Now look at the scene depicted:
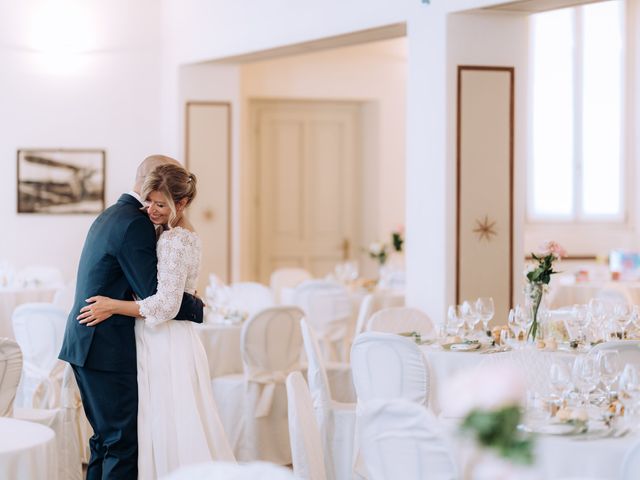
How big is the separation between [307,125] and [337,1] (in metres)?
3.58

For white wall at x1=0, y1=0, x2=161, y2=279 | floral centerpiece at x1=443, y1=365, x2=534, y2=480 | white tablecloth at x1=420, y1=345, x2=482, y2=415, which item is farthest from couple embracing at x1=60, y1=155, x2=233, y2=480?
white wall at x1=0, y1=0, x2=161, y2=279

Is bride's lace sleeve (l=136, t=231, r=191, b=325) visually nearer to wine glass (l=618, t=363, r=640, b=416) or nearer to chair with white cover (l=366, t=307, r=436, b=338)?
wine glass (l=618, t=363, r=640, b=416)

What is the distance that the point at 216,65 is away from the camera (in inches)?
416

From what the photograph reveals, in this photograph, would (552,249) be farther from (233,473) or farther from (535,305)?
(233,473)

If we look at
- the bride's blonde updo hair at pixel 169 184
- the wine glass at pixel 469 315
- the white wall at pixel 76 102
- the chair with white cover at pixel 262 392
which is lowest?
the chair with white cover at pixel 262 392

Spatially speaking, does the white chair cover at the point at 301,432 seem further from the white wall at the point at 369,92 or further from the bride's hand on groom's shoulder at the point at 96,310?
the white wall at the point at 369,92

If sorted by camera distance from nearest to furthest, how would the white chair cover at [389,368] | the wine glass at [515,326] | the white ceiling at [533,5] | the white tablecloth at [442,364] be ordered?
the white chair cover at [389,368] → the white tablecloth at [442,364] → the wine glass at [515,326] → the white ceiling at [533,5]

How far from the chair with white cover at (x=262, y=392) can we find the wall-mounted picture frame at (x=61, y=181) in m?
4.47

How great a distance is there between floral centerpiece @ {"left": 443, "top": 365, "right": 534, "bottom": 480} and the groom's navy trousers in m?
2.89

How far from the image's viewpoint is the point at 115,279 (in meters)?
4.57

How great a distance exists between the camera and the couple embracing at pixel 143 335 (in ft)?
14.8

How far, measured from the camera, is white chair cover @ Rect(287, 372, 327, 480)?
3.90 m

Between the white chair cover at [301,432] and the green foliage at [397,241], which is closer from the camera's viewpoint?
the white chair cover at [301,432]

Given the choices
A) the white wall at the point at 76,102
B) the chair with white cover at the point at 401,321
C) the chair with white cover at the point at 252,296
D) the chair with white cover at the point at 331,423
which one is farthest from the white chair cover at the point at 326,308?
the chair with white cover at the point at 331,423
